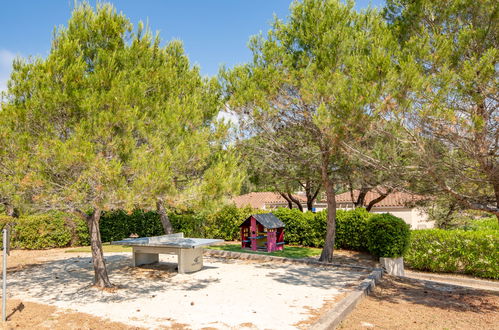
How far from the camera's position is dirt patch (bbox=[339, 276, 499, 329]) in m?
5.88

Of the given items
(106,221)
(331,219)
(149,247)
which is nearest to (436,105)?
(331,219)

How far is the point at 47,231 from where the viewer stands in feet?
50.7

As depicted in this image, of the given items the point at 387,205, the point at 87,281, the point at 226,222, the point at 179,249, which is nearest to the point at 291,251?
the point at 226,222

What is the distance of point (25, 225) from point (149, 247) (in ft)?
26.2

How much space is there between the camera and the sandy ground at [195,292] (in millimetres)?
5975

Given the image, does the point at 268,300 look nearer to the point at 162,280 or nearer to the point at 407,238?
the point at 162,280

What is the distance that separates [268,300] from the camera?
709 centimetres

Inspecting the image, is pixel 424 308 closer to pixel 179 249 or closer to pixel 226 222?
pixel 179 249

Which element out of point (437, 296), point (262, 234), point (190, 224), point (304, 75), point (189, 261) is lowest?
point (437, 296)

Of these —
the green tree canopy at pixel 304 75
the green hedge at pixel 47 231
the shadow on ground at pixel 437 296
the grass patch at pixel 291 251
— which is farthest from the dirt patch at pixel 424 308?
the green hedge at pixel 47 231

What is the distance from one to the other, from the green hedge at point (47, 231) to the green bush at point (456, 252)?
545 inches

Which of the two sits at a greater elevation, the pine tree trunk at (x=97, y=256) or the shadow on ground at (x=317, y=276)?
the pine tree trunk at (x=97, y=256)

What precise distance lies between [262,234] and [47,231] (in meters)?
9.31

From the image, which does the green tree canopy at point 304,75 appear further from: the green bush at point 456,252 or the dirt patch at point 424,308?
the green bush at point 456,252
